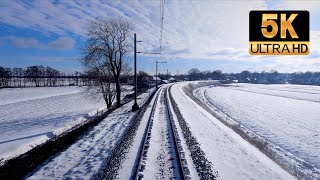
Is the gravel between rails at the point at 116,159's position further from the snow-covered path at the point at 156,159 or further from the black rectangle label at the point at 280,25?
the black rectangle label at the point at 280,25

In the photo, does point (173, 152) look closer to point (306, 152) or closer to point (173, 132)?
point (173, 132)

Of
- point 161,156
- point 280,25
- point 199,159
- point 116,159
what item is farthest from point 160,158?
point 280,25

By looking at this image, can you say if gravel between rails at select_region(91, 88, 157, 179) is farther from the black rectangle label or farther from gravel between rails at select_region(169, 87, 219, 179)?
the black rectangle label

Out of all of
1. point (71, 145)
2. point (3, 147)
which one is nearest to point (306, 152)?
point (71, 145)

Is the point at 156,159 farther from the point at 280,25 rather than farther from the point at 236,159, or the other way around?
the point at 280,25

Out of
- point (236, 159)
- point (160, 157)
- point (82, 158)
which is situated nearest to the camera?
point (160, 157)

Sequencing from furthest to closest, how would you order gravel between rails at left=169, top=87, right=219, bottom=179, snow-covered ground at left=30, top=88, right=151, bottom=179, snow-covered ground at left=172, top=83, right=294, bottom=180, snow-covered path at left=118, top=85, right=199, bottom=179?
snow-covered ground at left=172, top=83, right=294, bottom=180
snow-covered ground at left=30, top=88, right=151, bottom=179
gravel between rails at left=169, top=87, right=219, bottom=179
snow-covered path at left=118, top=85, right=199, bottom=179

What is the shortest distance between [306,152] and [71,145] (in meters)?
13.4

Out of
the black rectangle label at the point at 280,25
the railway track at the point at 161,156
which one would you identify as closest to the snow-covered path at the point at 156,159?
the railway track at the point at 161,156

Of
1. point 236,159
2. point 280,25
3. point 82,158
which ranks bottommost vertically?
point 236,159

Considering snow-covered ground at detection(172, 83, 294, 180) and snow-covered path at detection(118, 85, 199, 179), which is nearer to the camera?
snow-covered path at detection(118, 85, 199, 179)

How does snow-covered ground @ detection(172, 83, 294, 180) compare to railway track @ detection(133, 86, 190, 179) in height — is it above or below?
below

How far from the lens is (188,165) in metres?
11.4

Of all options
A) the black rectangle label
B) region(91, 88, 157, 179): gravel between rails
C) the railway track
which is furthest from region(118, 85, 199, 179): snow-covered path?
the black rectangle label
